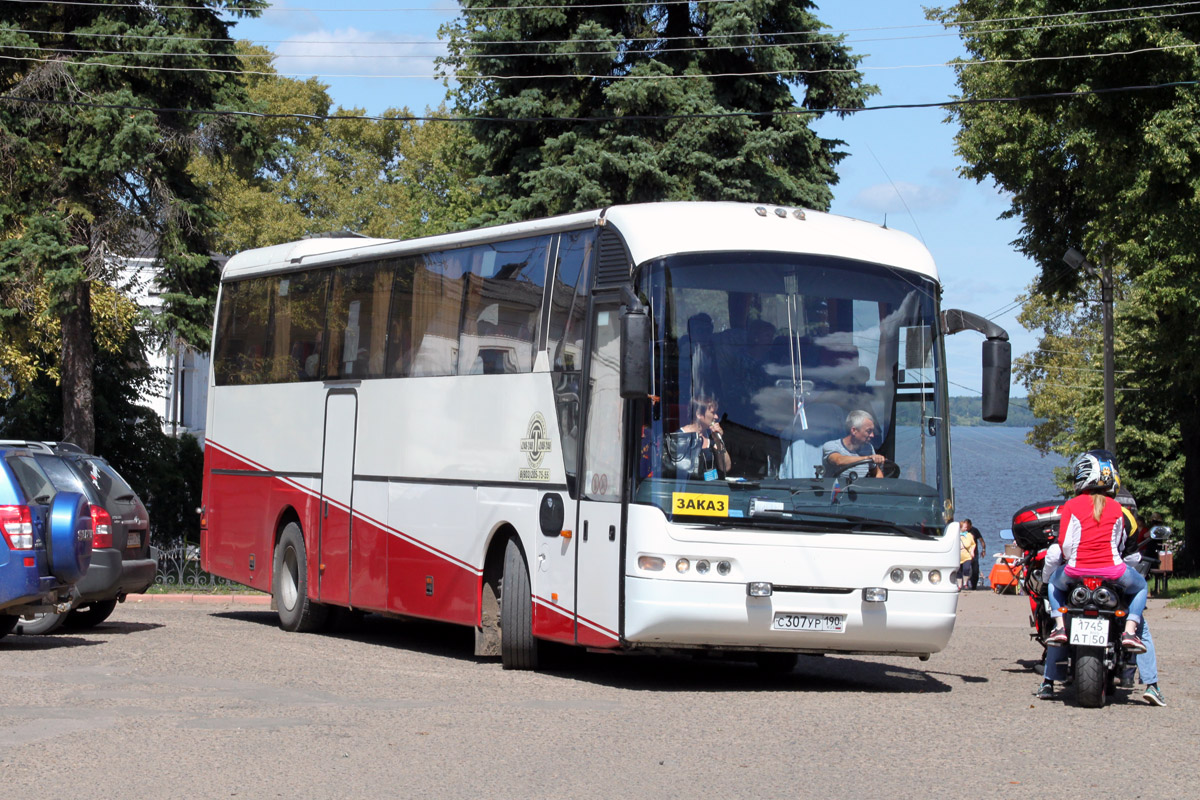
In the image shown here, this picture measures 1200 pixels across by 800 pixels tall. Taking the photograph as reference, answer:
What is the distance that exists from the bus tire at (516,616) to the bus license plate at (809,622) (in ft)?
7.70

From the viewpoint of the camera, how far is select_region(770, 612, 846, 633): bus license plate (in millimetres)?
11938

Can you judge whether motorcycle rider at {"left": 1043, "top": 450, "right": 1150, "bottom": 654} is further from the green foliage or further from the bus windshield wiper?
the green foliage

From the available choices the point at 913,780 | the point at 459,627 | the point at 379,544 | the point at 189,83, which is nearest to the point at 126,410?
the point at 189,83

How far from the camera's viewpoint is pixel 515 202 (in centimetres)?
3142

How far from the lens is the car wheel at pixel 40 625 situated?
16.0 m

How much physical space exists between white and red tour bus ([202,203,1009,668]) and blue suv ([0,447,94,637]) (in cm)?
295

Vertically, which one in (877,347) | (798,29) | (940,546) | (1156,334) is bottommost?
(940,546)


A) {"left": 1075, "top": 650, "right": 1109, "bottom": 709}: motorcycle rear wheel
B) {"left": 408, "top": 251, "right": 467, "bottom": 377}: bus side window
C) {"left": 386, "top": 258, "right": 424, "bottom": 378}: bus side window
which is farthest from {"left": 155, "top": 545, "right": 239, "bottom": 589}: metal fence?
{"left": 1075, "top": 650, "right": 1109, "bottom": 709}: motorcycle rear wheel

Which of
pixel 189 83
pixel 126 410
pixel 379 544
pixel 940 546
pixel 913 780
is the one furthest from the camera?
pixel 126 410

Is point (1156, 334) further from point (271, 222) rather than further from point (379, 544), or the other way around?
point (271, 222)

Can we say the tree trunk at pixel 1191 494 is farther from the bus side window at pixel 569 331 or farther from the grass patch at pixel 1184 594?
the bus side window at pixel 569 331

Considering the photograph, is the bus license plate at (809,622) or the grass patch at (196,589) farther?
the grass patch at (196,589)

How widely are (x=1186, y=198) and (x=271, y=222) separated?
46.5 metres

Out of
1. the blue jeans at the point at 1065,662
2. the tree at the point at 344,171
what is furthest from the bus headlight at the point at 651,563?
the tree at the point at 344,171
